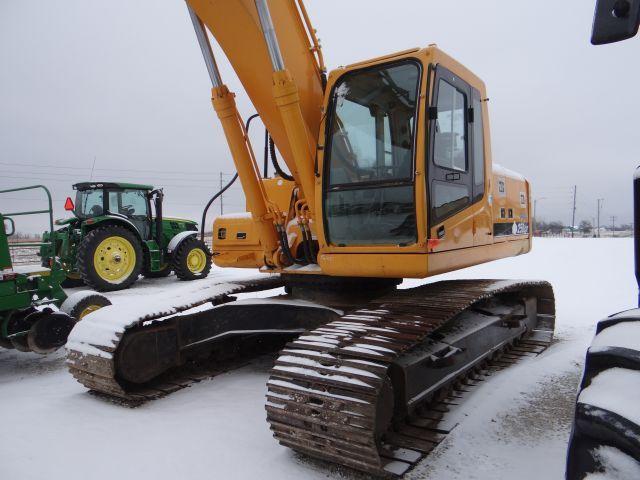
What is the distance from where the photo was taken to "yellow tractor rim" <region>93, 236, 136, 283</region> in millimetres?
9945

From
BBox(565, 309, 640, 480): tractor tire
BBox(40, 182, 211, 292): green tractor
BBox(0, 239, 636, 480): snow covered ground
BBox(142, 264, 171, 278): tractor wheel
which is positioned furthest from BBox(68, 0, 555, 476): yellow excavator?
BBox(142, 264, 171, 278): tractor wheel

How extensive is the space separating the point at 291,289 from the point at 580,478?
354cm

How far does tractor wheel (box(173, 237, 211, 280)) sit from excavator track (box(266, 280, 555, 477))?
8531 millimetres

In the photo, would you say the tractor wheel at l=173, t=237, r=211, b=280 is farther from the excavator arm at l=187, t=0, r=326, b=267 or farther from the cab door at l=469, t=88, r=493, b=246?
the cab door at l=469, t=88, r=493, b=246

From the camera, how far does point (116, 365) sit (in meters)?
3.66

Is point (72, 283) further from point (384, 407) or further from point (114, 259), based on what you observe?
point (384, 407)

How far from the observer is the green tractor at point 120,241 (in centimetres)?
989

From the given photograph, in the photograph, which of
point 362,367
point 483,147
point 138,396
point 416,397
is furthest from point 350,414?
point 483,147

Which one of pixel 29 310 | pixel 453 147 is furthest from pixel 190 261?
pixel 453 147

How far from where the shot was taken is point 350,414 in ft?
8.13

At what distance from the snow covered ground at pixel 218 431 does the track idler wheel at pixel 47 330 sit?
254 mm

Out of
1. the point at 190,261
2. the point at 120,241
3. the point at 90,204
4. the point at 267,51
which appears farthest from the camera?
the point at 190,261

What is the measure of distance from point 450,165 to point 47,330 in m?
4.02

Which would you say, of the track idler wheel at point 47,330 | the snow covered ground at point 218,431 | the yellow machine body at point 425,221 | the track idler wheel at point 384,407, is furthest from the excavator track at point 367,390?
the track idler wheel at point 47,330
